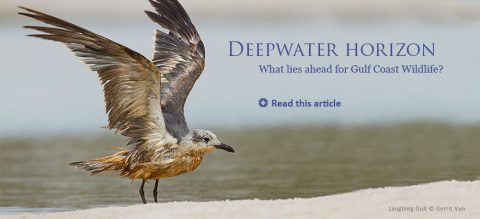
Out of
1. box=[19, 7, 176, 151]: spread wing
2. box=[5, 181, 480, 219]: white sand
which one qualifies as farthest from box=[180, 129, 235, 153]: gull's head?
box=[5, 181, 480, 219]: white sand

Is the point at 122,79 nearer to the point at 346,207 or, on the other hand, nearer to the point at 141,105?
the point at 141,105

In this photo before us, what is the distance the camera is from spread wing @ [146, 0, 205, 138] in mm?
13805

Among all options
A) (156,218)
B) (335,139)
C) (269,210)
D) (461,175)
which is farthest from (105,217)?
(335,139)

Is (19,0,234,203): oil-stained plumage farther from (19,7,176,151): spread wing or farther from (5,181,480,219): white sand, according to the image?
(5,181,480,219): white sand

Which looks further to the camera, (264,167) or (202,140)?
(264,167)

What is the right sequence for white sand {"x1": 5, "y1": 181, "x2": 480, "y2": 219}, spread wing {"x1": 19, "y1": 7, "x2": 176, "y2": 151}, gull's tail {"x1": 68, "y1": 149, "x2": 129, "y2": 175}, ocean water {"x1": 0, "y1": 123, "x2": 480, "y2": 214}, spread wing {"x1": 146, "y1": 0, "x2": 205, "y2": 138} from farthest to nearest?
ocean water {"x1": 0, "y1": 123, "x2": 480, "y2": 214} → spread wing {"x1": 146, "y1": 0, "x2": 205, "y2": 138} → gull's tail {"x1": 68, "y1": 149, "x2": 129, "y2": 175} → spread wing {"x1": 19, "y1": 7, "x2": 176, "y2": 151} → white sand {"x1": 5, "y1": 181, "x2": 480, "y2": 219}

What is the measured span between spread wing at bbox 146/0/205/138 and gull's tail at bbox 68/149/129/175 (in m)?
0.61

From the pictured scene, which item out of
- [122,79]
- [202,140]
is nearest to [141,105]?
[122,79]

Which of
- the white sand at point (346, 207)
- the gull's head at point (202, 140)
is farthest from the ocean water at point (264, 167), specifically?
the white sand at point (346, 207)

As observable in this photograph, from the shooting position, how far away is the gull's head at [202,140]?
13.2 meters

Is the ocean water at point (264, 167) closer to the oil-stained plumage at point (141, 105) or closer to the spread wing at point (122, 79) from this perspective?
the oil-stained plumage at point (141, 105)

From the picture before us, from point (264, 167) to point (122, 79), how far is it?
19.9ft

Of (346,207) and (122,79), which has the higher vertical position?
(122,79)

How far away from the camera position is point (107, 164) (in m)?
13.5
